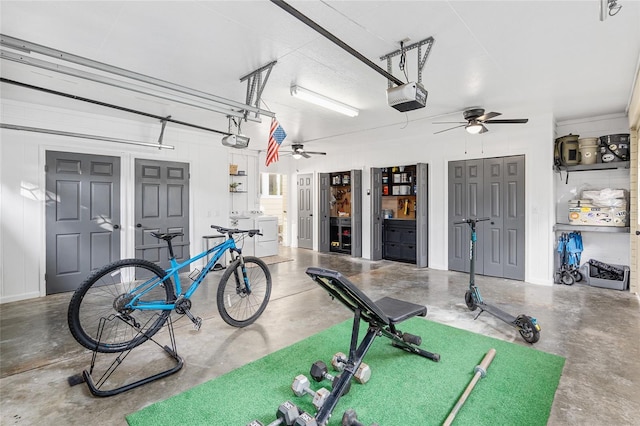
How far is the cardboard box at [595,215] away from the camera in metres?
4.79

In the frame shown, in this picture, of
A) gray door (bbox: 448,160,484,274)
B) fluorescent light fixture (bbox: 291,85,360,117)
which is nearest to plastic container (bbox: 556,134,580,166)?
gray door (bbox: 448,160,484,274)

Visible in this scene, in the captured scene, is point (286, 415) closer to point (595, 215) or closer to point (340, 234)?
point (595, 215)

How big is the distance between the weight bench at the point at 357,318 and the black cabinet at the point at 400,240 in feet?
14.7

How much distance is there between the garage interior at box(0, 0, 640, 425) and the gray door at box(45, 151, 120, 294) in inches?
1.2

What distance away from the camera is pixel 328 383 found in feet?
7.71

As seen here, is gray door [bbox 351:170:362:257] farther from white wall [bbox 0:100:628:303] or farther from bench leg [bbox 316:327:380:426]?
bench leg [bbox 316:327:380:426]

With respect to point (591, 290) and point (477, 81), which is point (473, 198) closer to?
point (591, 290)

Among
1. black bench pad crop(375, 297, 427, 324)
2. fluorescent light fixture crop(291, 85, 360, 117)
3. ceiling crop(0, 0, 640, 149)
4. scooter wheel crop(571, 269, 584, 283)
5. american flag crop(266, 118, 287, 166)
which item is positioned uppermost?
ceiling crop(0, 0, 640, 149)

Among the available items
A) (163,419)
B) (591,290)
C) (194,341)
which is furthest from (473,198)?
(163,419)

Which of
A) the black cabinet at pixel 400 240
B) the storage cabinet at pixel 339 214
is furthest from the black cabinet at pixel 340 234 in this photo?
the black cabinet at pixel 400 240

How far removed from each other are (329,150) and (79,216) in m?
5.51

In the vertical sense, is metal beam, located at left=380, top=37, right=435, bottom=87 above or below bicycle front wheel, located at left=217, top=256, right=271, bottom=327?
above

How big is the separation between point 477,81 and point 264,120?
3.28 metres

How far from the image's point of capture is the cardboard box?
4793 millimetres
